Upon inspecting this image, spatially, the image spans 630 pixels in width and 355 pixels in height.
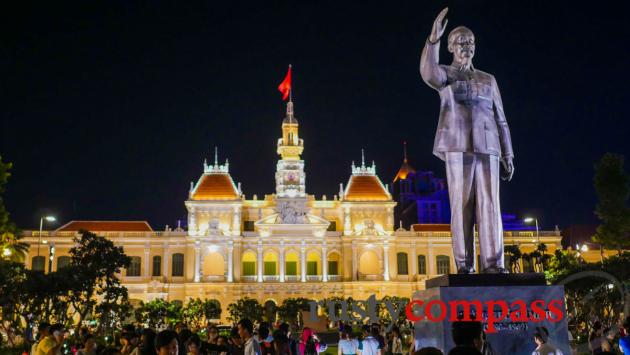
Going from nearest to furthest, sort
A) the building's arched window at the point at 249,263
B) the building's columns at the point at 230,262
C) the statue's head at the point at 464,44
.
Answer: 1. the statue's head at the point at 464,44
2. the building's columns at the point at 230,262
3. the building's arched window at the point at 249,263

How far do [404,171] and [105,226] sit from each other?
51585mm

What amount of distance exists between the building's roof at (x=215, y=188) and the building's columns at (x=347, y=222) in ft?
36.3

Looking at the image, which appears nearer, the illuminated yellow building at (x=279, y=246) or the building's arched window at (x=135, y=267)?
the illuminated yellow building at (x=279, y=246)

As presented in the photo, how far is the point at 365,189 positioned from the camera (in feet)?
213

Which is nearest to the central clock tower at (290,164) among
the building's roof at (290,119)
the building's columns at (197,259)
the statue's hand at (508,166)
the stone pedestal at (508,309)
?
the building's roof at (290,119)

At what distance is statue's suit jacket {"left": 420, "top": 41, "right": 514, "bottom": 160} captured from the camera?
9.70m

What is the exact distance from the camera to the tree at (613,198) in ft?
133

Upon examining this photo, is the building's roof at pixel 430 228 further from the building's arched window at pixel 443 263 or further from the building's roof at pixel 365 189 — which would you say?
the building's roof at pixel 365 189

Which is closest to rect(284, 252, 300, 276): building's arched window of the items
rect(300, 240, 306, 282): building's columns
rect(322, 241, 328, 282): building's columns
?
rect(300, 240, 306, 282): building's columns

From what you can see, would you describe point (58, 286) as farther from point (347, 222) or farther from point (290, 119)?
point (290, 119)

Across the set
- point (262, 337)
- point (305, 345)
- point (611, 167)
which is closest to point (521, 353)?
point (262, 337)

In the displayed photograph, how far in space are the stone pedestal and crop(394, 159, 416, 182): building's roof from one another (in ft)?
295

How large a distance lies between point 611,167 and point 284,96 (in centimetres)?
3563

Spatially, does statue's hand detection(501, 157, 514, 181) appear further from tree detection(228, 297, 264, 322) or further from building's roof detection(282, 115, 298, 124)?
building's roof detection(282, 115, 298, 124)
